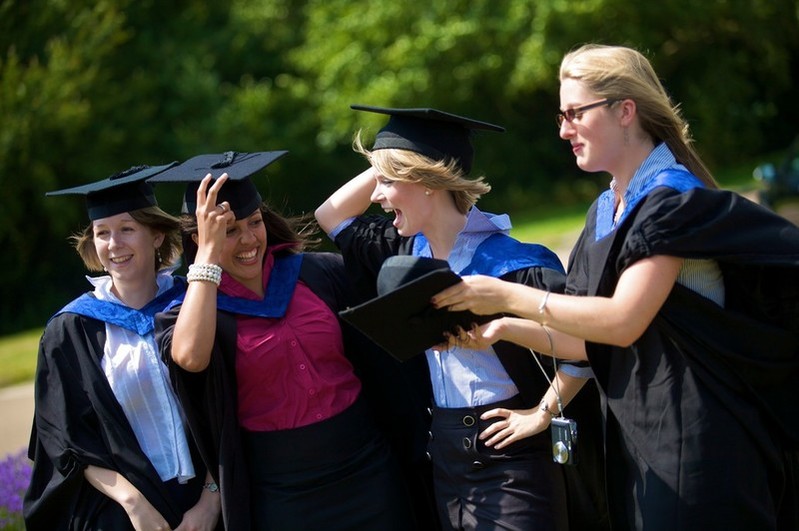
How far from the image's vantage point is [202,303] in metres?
3.45

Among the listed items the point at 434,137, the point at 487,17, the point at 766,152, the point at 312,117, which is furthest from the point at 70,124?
the point at 434,137

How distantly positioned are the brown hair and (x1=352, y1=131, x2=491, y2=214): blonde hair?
564 mm

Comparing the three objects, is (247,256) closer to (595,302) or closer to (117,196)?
(117,196)

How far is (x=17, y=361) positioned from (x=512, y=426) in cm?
1132

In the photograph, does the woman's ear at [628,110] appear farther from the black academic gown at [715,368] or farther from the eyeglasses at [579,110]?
the black academic gown at [715,368]

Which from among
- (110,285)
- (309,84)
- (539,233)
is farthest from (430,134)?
(309,84)

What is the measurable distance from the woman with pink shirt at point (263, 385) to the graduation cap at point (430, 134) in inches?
21.0

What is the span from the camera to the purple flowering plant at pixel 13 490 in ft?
17.8

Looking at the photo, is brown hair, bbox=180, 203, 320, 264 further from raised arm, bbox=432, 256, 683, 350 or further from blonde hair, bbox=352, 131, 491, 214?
raised arm, bbox=432, 256, 683, 350

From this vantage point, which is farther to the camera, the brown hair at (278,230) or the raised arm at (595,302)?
the brown hair at (278,230)

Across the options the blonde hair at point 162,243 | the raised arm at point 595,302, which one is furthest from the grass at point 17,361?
the raised arm at point 595,302

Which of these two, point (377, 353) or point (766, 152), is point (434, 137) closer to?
point (377, 353)

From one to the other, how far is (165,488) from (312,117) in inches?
958

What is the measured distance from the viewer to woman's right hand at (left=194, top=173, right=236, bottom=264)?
3.53 metres
